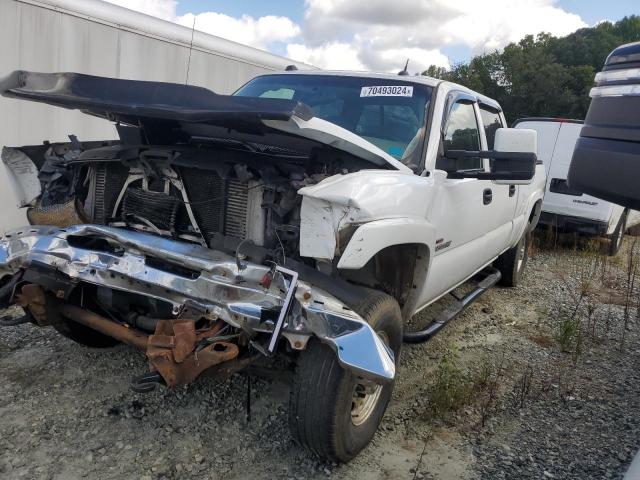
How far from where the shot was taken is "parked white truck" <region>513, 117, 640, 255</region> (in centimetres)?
862

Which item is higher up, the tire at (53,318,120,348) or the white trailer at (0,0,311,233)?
the white trailer at (0,0,311,233)

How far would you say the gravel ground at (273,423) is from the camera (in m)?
2.84

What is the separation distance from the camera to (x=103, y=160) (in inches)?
121

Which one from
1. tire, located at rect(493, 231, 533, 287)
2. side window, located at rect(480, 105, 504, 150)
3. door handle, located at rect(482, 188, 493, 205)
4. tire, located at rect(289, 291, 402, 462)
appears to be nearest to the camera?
tire, located at rect(289, 291, 402, 462)

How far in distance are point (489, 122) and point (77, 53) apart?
4.36m

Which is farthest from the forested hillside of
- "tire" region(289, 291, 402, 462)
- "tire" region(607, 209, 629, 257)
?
"tire" region(289, 291, 402, 462)

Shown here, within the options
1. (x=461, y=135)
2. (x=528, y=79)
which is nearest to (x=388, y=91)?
(x=461, y=135)

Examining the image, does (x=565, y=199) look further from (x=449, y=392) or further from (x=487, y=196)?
(x=449, y=392)

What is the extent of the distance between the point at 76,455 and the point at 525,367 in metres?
3.15

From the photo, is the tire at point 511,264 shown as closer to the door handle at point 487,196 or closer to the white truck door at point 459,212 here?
the white truck door at point 459,212

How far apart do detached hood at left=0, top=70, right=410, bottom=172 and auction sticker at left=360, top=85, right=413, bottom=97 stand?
833mm

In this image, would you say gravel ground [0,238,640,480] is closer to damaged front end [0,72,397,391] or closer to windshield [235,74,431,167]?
damaged front end [0,72,397,391]

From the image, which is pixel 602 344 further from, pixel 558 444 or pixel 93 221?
pixel 93 221

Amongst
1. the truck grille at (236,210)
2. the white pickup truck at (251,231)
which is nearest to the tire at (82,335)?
the white pickup truck at (251,231)
